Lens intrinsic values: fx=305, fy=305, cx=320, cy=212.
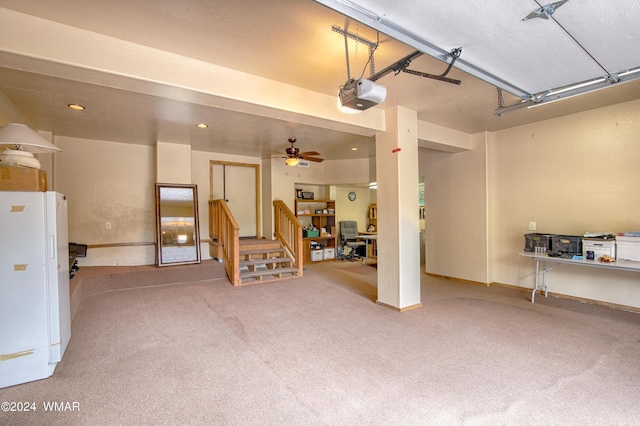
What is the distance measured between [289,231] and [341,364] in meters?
4.41

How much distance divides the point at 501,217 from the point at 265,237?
516 cm

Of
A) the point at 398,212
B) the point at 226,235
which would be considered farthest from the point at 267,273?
the point at 398,212

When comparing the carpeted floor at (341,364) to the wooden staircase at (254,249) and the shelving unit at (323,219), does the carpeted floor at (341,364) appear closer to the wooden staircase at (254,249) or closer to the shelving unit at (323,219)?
the wooden staircase at (254,249)

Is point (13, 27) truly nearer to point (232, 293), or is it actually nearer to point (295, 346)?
point (295, 346)

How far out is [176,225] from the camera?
5.99 m

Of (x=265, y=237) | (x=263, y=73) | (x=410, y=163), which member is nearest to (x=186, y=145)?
(x=265, y=237)

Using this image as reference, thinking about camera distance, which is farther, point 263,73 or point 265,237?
point 265,237

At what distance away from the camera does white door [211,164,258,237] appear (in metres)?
7.24

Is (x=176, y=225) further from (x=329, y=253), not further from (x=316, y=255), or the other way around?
(x=329, y=253)

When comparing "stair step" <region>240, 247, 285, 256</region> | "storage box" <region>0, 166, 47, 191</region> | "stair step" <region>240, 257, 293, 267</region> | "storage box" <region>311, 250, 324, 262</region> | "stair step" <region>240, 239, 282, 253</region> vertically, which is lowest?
"storage box" <region>311, 250, 324, 262</region>

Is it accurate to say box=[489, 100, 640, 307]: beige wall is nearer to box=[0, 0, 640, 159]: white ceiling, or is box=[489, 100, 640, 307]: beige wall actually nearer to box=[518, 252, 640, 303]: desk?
box=[518, 252, 640, 303]: desk

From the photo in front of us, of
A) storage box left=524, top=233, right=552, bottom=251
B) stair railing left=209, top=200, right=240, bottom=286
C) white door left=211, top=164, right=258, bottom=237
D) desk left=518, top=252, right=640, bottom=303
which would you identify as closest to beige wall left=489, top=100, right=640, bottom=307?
desk left=518, top=252, right=640, bottom=303

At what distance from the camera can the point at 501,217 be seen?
5480 millimetres

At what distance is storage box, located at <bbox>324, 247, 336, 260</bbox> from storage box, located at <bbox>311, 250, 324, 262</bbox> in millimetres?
159
